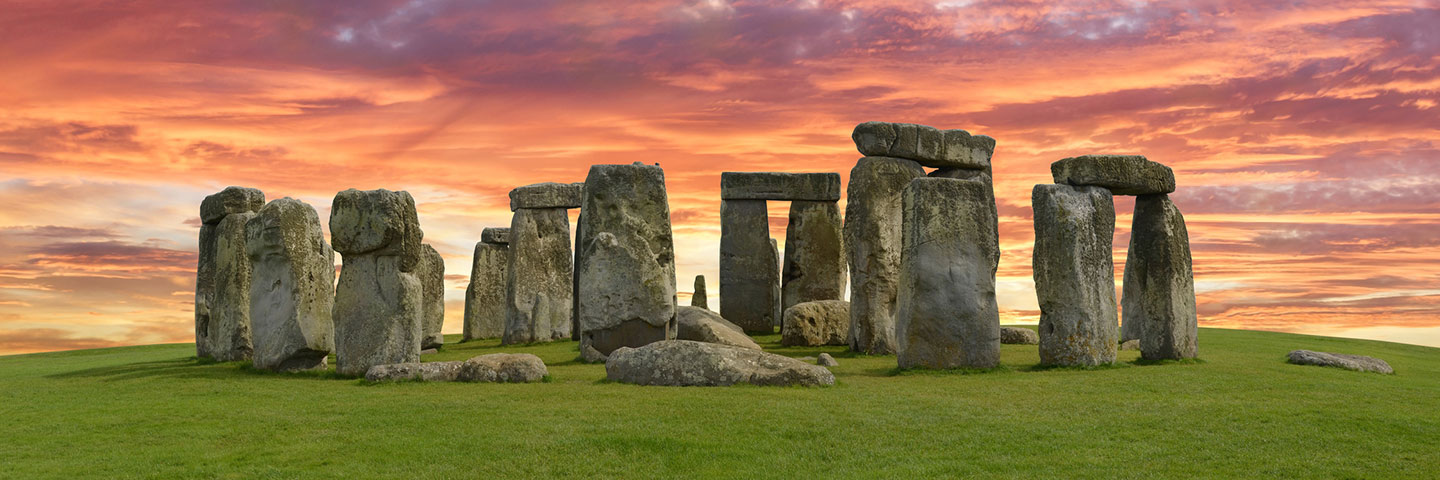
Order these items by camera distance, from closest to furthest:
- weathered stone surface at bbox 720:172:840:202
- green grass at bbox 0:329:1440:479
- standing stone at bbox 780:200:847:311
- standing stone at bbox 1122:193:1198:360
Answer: green grass at bbox 0:329:1440:479, standing stone at bbox 1122:193:1198:360, standing stone at bbox 780:200:847:311, weathered stone surface at bbox 720:172:840:202

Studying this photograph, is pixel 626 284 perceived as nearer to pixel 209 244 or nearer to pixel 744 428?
pixel 744 428

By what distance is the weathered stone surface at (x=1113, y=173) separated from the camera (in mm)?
17078

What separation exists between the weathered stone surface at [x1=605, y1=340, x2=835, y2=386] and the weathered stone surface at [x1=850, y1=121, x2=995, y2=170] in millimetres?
8168

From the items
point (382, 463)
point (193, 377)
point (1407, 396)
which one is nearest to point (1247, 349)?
point (1407, 396)

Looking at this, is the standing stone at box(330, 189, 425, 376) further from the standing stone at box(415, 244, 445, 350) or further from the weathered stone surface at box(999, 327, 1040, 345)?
the weathered stone surface at box(999, 327, 1040, 345)

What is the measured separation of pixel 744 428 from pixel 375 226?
7493 mm

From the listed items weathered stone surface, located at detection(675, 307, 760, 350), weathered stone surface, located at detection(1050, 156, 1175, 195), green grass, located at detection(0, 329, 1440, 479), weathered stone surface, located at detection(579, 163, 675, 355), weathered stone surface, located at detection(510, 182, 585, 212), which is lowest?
green grass, located at detection(0, 329, 1440, 479)

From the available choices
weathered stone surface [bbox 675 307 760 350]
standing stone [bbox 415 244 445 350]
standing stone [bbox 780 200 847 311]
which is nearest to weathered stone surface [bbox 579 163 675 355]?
weathered stone surface [bbox 675 307 760 350]

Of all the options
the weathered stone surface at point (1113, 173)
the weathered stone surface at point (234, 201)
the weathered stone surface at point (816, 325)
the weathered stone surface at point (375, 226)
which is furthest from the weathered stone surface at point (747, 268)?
the weathered stone surface at point (375, 226)

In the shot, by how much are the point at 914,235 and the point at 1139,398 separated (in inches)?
167

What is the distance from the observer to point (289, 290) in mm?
16859

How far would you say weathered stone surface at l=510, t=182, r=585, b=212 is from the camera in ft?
90.7

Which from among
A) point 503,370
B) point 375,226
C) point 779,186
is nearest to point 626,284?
point 503,370

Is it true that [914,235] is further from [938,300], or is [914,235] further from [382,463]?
[382,463]
